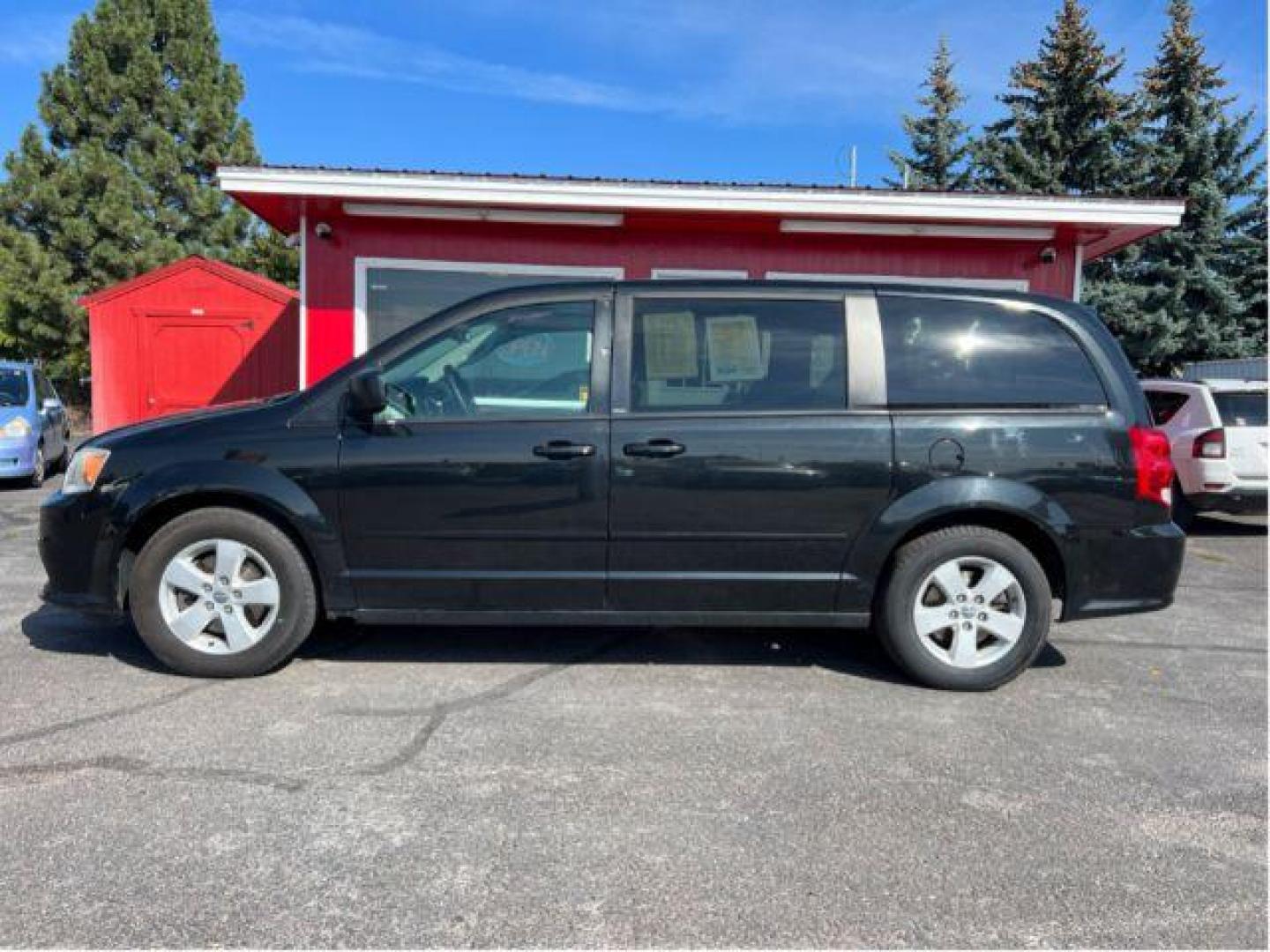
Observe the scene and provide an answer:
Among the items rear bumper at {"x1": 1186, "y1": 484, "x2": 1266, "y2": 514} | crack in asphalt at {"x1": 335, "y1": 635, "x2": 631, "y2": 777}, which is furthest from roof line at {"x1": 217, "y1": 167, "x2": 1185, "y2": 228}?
crack in asphalt at {"x1": 335, "y1": 635, "x2": 631, "y2": 777}

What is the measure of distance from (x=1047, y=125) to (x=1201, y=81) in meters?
3.19

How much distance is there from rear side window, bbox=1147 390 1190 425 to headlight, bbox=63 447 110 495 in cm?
870

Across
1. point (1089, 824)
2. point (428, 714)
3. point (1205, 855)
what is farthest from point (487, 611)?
point (1205, 855)

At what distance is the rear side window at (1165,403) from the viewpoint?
8883mm

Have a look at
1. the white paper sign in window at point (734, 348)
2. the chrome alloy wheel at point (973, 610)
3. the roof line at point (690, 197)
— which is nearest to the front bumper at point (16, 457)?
the roof line at point (690, 197)

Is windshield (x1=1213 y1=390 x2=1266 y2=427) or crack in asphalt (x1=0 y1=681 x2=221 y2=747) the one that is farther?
windshield (x1=1213 y1=390 x2=1266 y2=427)

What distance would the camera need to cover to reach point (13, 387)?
10.7m

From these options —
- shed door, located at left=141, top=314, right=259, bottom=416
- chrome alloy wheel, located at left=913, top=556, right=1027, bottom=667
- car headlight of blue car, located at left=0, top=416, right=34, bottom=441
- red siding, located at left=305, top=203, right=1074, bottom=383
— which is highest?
red siding, located at left=305, top=203, right=1074, bottom=383

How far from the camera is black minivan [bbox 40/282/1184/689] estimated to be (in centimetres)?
402

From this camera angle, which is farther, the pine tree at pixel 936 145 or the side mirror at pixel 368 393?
the pine tree at pixel 936 145

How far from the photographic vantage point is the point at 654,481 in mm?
4008

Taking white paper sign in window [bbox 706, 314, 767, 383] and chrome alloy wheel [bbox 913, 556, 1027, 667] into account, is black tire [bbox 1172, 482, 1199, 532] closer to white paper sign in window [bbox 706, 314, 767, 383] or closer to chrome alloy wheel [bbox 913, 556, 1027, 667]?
chrome alloy wheel [bbox 913, 556, 1027, 667]

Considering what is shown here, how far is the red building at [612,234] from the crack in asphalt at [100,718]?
253 inches

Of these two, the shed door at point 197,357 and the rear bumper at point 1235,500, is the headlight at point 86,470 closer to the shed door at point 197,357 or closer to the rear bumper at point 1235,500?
the rear bumper at point 1235,500
